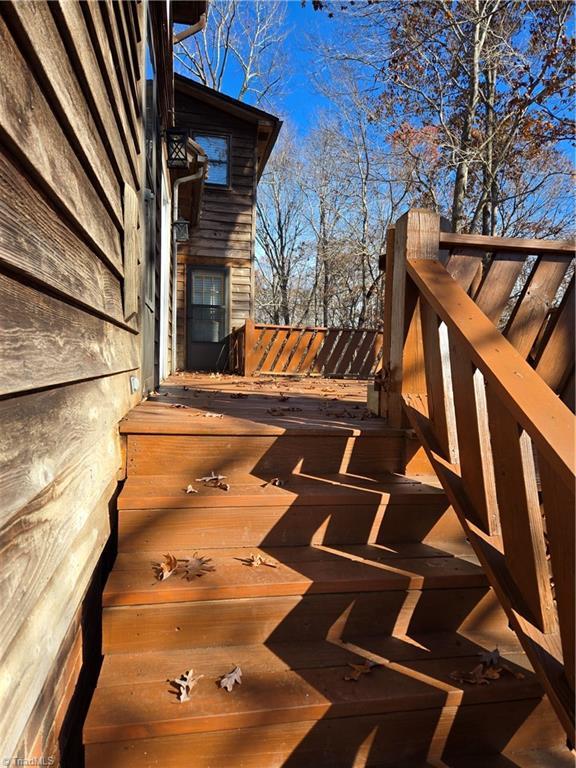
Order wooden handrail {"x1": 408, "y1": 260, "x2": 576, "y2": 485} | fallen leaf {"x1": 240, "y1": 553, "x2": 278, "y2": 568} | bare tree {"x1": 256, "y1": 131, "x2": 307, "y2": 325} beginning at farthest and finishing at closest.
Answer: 1. bare tree {"x1": 256, "y1": 131, "x2": 307, "y2": 325}
2. fallen leaf {"x1": 240, "y1": 553, "x2": 278, "y2": 568}
3. wooden handrail {"x1": 408, "y1": 260, "x2": 576, "y2": 485}

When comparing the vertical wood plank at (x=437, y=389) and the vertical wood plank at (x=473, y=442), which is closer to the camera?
the vertical wood plank at (x=473, y=442)

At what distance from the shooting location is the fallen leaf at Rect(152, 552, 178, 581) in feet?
5.32

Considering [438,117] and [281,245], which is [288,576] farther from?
[281,245]

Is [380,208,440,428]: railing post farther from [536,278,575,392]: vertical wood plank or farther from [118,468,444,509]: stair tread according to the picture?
[536,278,575,392]: vertical wood plank

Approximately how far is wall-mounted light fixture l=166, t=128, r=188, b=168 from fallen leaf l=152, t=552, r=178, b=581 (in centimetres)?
499

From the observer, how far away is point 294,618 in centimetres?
161

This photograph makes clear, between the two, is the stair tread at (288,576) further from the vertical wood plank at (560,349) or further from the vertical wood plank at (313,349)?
the vertical wood plank at (313,349)

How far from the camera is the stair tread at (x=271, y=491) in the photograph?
185 centimetres

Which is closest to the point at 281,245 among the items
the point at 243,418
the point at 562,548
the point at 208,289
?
the point at 208,289

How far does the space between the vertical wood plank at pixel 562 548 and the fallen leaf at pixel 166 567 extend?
4.21 ft

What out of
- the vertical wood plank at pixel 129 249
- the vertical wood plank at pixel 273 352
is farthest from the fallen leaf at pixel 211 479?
the vertical wood plank at pixel 273 352

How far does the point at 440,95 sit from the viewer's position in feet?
33.2

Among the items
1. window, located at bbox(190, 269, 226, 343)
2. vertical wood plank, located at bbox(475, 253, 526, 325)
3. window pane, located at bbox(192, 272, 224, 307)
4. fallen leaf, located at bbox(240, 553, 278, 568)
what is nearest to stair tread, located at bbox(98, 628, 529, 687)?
fallen leaf, located at bbox(240, 553, 278, 568)

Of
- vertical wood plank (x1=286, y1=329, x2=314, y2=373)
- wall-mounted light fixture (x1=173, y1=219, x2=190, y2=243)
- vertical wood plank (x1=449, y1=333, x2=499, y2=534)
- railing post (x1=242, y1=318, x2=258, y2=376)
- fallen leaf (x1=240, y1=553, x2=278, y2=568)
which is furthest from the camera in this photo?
vertical wood plank (x1=286, y1=329, x2=314, y2=373)
